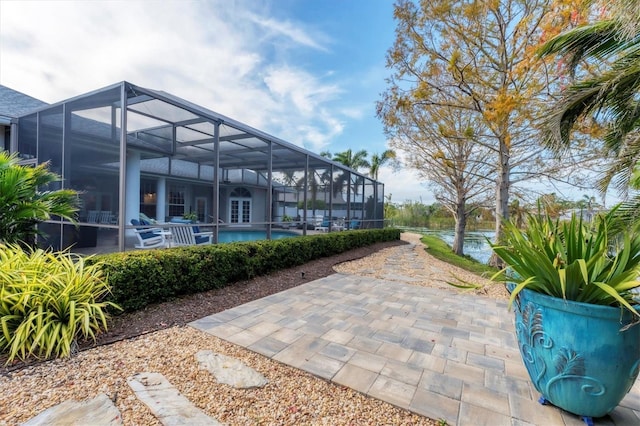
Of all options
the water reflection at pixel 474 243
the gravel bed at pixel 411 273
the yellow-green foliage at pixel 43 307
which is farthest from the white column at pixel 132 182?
the water reflection at pixel 474 243

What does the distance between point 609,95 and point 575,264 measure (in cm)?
339

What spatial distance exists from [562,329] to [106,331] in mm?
4017

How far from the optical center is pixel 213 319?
3.54 meters

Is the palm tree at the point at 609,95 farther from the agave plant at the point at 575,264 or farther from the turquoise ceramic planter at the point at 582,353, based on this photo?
the turquoise ceramic planter at the point at 582,353

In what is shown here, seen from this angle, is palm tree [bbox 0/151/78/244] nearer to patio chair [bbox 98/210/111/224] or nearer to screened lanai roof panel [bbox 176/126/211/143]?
patio chair [bbox 98/210/111/224]

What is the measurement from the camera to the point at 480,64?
8109 mm

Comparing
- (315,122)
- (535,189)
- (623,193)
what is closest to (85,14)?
(623,193)

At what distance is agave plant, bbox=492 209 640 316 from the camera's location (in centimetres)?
173

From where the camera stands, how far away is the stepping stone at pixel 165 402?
70.3 inches

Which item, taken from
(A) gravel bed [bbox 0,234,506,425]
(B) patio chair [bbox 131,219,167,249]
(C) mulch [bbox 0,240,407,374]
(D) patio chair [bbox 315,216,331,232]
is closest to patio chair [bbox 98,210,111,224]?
(B) patio chair [bbox 131,219,167,249]

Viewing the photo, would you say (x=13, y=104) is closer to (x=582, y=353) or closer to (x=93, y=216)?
(x=93, y=216)

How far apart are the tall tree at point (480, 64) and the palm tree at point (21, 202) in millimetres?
8252

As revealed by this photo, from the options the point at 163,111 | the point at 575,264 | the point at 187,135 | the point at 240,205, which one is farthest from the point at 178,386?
the point at 240,205

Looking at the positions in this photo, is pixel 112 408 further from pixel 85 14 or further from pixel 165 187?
pixel 165 187
